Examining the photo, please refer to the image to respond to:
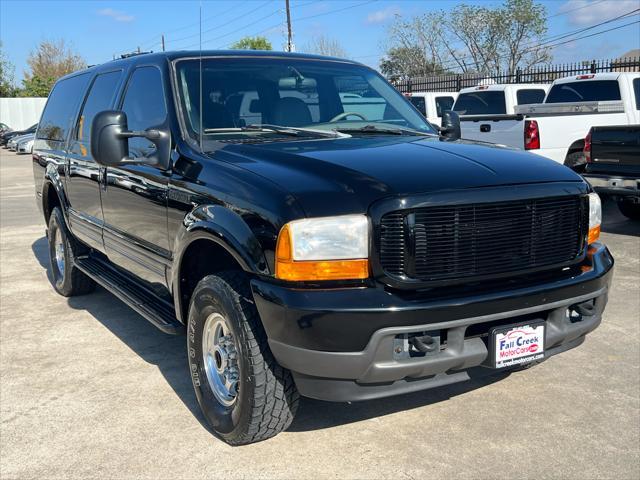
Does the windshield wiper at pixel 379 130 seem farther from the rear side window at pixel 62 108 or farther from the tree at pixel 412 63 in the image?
the tree at pixel 412 63

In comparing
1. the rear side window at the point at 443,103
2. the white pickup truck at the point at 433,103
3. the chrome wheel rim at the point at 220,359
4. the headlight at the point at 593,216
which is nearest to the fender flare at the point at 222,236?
the chrome wheel rim at the point at 220,359

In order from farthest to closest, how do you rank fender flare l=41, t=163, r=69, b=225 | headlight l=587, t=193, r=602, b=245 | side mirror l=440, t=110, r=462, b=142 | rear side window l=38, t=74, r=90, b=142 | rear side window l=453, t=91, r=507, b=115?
rear side window l=453, t=91, r=507, b=115 → fender flare l=41, t=163, r=69, b=225 → rear side window l=38, t=74, r=90, b=142 → side mirror l=440, t=110, r=462, b=142 → headlight l=587, t=193, r=602, b=245

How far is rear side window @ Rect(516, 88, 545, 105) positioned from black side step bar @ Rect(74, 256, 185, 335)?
10.8 metres

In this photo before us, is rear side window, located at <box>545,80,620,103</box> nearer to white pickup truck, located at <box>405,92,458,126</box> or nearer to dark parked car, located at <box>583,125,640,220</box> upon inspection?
dark parked car, located at <box>583,125,640,220</box>

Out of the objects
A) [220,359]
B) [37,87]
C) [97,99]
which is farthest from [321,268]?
[37,87]

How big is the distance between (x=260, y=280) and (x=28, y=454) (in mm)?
1525

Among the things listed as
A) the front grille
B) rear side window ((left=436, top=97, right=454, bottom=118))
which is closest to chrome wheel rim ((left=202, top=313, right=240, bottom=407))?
the front grille

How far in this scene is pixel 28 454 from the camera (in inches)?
132

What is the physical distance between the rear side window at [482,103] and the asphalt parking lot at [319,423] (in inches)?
372

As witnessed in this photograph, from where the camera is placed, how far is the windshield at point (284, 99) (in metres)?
3.92

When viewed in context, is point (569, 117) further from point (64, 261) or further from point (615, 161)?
point (64, 261)

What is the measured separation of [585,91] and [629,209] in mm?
3226

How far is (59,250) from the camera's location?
6488mm

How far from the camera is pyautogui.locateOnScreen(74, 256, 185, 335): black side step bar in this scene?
12.8ft
